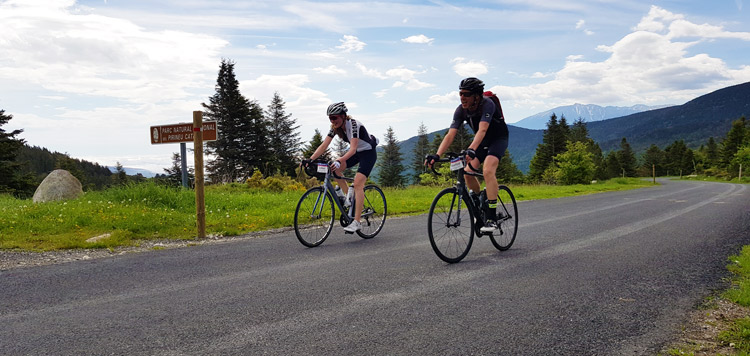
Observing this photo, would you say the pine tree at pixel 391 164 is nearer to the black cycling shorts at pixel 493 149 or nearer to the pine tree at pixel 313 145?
the pine tree at pixel 313 145

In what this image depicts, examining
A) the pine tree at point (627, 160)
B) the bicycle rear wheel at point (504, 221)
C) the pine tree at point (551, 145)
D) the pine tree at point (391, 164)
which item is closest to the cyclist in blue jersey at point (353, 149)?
the bicycle rear wheel at point (504, 221)

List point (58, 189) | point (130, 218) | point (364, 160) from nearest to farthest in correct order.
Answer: point (364, 160), point (130, 218), point (58, 189)

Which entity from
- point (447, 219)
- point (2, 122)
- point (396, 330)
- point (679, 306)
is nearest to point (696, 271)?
point (679, 306)

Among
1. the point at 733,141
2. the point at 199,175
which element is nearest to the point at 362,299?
→ the point at 199,175

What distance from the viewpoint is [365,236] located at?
7.63 m

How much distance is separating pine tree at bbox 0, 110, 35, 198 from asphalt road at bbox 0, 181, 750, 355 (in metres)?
42.8

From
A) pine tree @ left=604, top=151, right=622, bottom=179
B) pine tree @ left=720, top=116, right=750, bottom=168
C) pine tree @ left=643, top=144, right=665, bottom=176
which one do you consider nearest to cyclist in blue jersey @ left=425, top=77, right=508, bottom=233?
pine tree @ left=720, top=116, right=750, bottom=168

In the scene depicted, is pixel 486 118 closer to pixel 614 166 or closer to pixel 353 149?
pixel 353 149

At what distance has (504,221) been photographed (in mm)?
6445

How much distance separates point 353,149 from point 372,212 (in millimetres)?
1399

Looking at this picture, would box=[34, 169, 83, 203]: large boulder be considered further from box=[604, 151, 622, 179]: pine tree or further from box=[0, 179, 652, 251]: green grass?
box=[604, 151, 622, 179]: pine tree

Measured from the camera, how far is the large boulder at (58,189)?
11.7 m

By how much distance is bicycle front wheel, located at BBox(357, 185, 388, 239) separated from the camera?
7794 mm

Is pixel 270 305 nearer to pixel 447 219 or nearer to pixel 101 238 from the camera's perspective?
pixel 447 219
